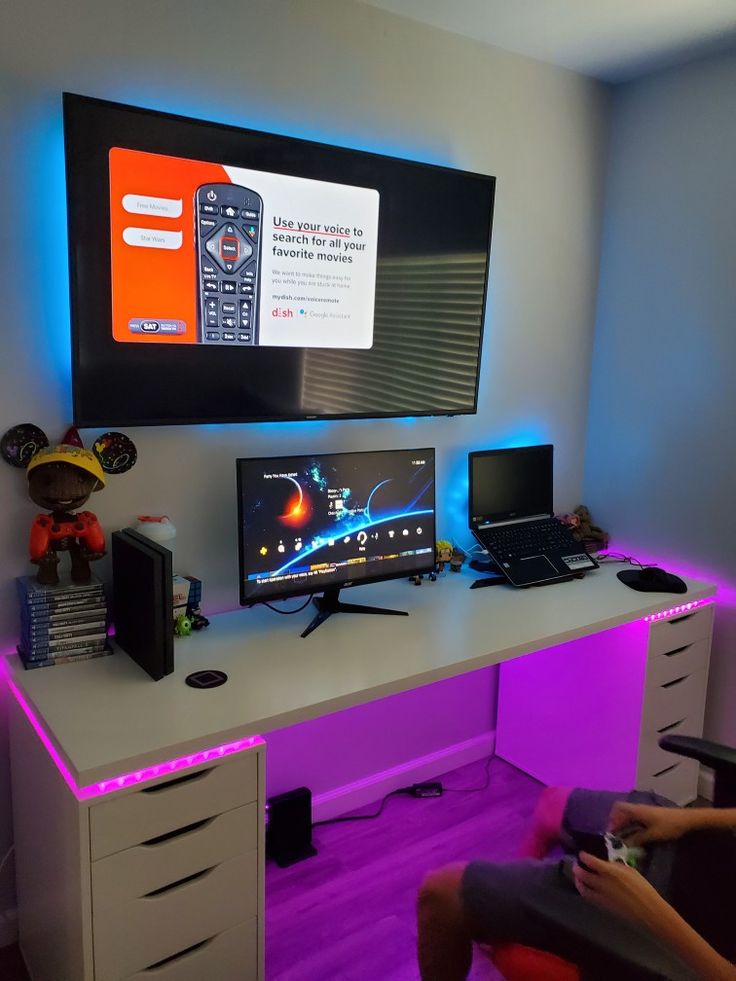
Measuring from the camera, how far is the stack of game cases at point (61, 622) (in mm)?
1741

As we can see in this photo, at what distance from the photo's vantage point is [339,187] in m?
2.12

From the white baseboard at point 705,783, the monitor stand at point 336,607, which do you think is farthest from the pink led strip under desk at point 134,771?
the white baseboard at point 705,783

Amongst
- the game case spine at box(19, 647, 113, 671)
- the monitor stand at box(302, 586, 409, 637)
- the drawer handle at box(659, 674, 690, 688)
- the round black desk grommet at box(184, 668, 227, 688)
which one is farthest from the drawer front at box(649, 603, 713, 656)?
the game case spine at box(19, 647, 113, 671)

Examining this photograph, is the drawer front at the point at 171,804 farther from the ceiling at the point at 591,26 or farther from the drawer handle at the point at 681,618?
the ceiling at the point at 591,26

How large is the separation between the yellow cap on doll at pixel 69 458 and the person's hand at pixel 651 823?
4.45 ft

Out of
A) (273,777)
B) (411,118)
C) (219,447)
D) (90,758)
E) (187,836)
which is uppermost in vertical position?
(411,118)

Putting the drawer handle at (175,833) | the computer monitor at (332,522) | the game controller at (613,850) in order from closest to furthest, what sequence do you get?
the game controller at (613,850)
the drawer handle at (175,833)
the computer monitor at (332,522)

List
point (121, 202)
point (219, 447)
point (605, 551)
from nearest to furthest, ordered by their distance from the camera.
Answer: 1. point (121, 202)
2. point (219, 447)
3. point (605, 551)

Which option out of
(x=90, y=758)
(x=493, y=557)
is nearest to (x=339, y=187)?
(x=493, y=557)

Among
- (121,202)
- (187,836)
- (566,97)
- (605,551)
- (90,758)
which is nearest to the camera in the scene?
(90,758)

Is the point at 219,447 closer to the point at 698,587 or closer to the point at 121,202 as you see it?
the point at 121,202

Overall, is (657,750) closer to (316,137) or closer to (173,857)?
(173,857)

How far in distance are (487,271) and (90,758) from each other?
1.88 metres

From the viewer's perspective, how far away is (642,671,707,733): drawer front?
241cm
